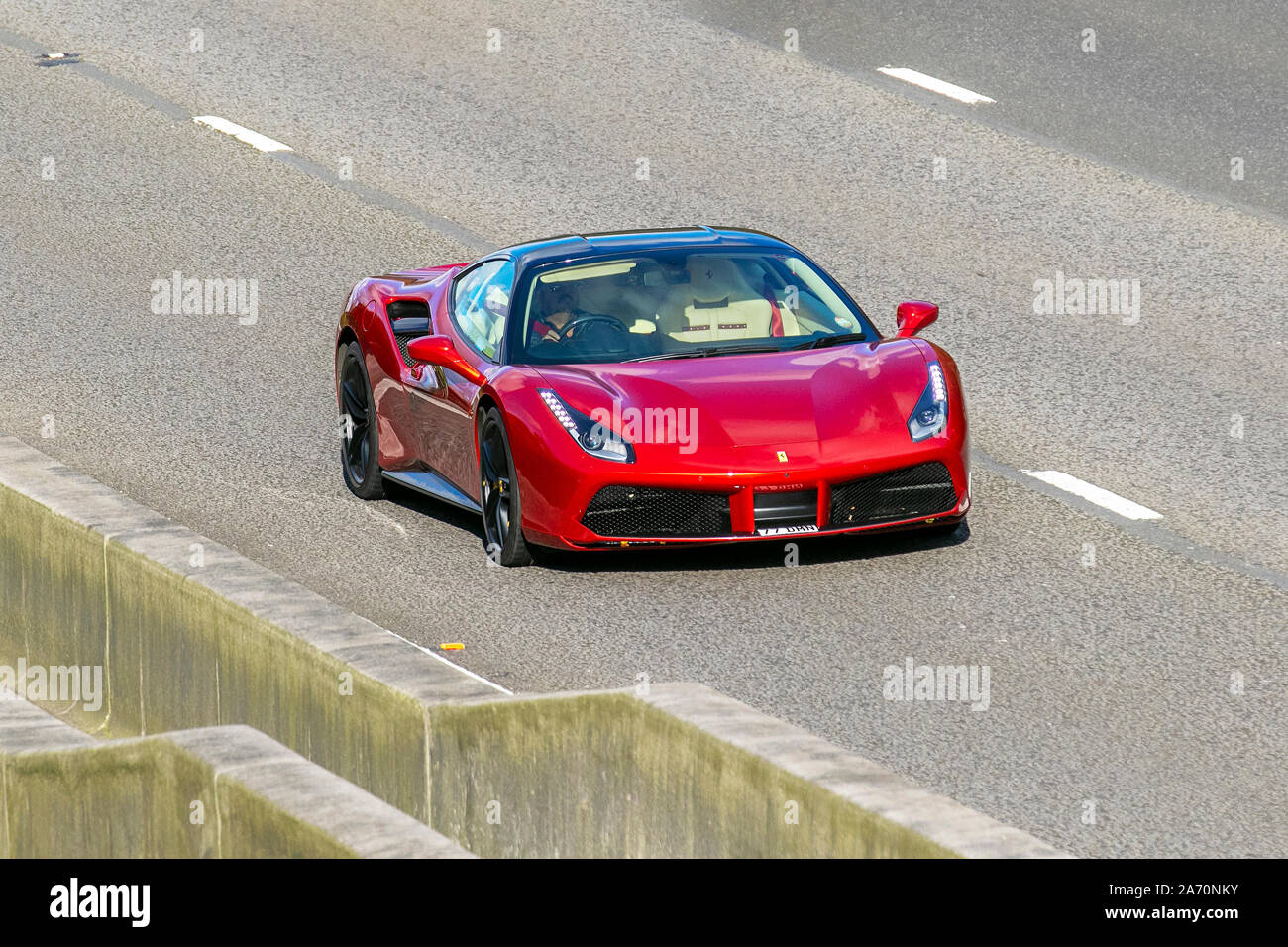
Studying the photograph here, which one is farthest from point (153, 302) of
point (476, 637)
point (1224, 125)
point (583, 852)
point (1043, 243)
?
point (583, 852)

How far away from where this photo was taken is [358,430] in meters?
11.6

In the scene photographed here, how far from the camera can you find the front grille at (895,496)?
9.41 m

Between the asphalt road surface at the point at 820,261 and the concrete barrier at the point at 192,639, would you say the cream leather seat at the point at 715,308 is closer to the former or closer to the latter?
the asphalt road surface at the point at 820,261

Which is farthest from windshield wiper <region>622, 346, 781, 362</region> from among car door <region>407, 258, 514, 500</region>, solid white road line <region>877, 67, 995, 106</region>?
solid white road line <region>877, 67, 995, 106</region>

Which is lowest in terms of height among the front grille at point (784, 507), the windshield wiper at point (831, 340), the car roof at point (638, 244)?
the front grille at point (784, 507)

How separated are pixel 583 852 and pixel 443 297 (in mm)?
5209

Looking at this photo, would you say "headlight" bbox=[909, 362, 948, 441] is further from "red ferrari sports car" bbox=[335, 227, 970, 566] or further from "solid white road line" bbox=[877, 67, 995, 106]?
"solid white road line" bbox=[877, 67, 995, 106]

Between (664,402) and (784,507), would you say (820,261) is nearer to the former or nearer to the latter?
(664,402)

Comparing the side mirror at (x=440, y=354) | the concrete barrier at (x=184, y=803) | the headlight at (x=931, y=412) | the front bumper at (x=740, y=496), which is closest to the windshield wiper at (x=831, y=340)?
the headlight at (x=931, y=412)

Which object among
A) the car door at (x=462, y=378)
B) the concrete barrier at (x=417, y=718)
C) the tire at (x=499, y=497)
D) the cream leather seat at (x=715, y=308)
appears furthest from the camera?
the car door at (x=462, y=378)

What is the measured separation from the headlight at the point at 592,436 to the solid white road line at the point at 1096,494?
2.50 metres

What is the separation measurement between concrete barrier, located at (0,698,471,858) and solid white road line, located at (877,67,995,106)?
11.6 meters

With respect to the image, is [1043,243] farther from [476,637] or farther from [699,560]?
[476,637]

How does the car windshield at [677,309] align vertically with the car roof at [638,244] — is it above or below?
below
